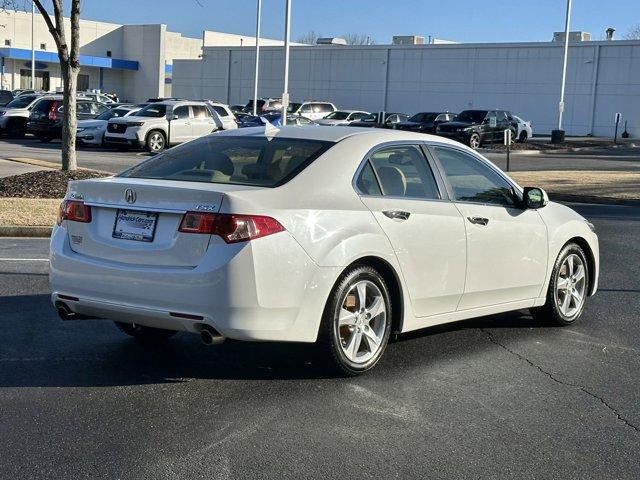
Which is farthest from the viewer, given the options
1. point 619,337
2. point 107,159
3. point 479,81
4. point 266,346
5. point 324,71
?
point 324,71

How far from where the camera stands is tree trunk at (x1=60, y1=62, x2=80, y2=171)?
17.5 meters

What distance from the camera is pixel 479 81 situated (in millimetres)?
66125

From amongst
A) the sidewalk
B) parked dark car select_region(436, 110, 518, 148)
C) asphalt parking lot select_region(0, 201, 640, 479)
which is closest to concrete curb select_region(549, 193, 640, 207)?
the sidewalk

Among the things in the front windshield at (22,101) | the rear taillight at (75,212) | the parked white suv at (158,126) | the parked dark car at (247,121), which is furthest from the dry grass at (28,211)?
the front windshield at (22,101)

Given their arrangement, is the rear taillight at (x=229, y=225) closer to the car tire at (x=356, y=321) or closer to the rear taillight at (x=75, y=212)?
the car tire at (x=356, y=321)

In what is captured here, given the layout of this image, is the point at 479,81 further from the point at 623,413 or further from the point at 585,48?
the point at 623,413

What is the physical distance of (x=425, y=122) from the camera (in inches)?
1754

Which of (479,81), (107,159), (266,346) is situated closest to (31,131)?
(107,159)

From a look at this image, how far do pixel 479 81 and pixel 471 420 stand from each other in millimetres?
62832

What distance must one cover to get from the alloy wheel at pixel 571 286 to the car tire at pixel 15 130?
111 feet

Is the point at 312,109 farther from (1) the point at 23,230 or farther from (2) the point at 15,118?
(1) the point at 23,230

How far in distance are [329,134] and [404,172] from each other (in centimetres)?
62

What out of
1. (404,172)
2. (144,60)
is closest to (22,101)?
(404,172)

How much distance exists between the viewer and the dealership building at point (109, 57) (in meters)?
80.3
